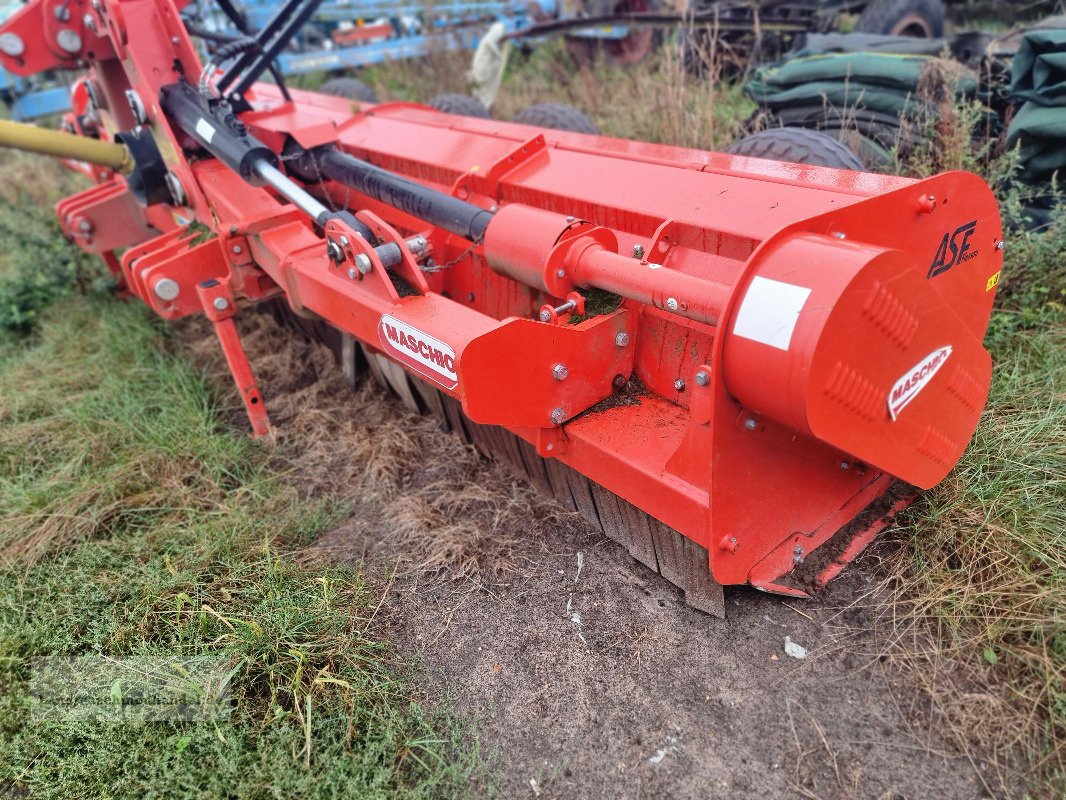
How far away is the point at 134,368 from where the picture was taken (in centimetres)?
356

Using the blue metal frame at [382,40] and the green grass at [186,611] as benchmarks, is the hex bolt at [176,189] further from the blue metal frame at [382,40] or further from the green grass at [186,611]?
the blue metal frame at [382,40]

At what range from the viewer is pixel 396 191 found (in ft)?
8.51

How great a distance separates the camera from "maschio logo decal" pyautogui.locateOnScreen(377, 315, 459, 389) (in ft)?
5.96

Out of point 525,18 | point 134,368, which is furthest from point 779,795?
point 525,18

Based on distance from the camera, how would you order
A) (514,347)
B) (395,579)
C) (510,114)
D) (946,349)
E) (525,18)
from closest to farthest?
(946,349) → (514,347) → (395,579) → (510,114) → (525,18)

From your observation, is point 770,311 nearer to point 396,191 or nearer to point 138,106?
point 396,191

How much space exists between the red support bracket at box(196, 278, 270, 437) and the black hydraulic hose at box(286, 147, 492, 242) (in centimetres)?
65

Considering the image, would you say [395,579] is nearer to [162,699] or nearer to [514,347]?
[162,699]

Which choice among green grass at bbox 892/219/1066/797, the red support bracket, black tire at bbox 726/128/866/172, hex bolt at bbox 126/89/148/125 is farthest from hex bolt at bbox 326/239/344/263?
green grass at bbox 892/219/1066/797

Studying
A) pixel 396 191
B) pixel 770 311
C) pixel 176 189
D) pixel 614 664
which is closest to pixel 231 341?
pixel 176 189

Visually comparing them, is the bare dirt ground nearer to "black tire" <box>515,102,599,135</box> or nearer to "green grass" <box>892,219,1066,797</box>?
"green grass" <box>892,219,1066,797</box>

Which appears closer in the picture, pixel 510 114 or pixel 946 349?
pixel 946 349

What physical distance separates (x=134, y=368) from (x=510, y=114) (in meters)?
3.93

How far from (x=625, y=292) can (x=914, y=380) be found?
2.29 feet
